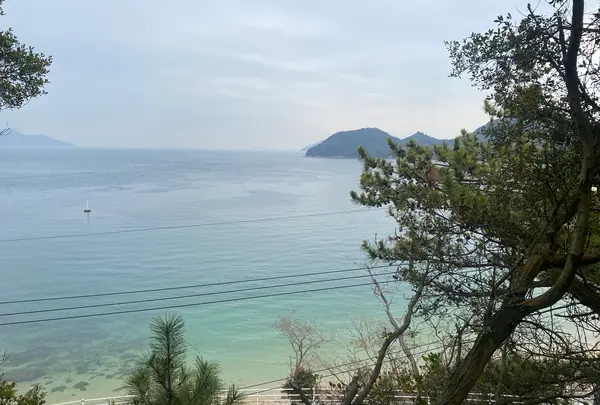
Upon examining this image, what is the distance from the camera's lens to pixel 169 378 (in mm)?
2605

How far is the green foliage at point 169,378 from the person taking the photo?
8.43ft

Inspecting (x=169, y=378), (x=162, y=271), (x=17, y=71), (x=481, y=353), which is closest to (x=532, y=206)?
(x=481, y=353)

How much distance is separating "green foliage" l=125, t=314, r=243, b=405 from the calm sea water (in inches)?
128

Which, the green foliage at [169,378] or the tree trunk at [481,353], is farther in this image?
the green foliage at [169,378]

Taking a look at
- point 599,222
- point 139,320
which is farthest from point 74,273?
point 599,222

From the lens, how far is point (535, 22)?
6.25 ft

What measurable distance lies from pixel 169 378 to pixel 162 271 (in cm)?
1923

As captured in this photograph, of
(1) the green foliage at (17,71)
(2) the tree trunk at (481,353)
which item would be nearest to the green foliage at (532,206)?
(2) the tree trunk at (481,353)

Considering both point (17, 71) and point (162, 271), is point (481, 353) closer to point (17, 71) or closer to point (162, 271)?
point (17, 71)

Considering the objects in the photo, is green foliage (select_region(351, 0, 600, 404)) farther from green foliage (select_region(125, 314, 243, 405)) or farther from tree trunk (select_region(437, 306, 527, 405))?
green foliage (select_region(125, 314, 243, 405))

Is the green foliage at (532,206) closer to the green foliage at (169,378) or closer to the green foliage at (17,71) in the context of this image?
the green foliage at (169,378)

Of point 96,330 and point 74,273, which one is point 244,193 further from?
point 96,330

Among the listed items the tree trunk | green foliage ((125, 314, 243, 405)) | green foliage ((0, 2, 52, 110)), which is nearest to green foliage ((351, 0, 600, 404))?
the tree trunk

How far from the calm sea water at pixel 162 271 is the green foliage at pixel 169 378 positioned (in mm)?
Result: 3246
